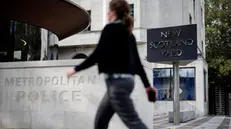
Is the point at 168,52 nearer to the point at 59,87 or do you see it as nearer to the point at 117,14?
the point at 59,87

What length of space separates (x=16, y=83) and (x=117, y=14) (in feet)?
19.4

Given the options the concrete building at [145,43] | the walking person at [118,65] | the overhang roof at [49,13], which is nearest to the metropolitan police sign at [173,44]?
the overhang roof at [49,13]

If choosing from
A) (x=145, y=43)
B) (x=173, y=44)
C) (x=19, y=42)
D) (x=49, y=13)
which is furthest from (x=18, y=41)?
(x=145, y=43)

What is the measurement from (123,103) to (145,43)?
2042 cm

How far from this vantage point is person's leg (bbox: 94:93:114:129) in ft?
9.46

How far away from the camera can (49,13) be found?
33.7ft

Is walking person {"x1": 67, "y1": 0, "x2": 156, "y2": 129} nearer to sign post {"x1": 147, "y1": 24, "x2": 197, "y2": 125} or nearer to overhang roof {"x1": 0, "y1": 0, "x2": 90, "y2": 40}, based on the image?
overhang roof {"x1": 0, "y1": 0, "x2": 90, "y2": 40}

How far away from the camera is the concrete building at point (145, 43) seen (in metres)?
22.3

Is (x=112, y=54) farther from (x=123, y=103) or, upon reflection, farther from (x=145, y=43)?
(x=145, y=43)

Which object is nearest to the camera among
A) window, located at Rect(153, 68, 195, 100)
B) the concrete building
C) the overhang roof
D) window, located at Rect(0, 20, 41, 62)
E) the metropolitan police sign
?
the overhang roof

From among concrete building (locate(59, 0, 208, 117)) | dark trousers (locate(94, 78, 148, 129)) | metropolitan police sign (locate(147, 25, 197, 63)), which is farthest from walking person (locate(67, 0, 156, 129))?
concrete building (locate(59, 0, 208, 117))

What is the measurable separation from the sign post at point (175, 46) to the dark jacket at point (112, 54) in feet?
29.6

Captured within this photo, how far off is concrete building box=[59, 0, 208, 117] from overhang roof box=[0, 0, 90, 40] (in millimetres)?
11261

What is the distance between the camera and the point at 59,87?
25.7 ft
